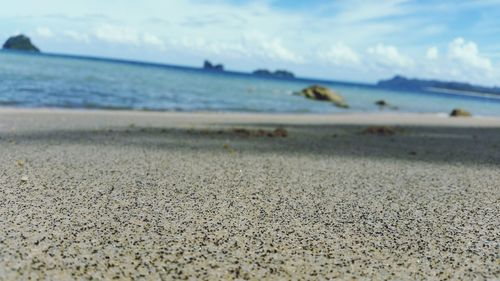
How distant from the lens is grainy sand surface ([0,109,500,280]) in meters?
3.16

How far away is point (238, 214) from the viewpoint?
4.36m

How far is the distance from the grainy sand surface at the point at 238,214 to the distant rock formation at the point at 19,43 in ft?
563

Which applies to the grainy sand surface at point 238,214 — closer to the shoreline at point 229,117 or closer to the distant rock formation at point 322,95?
the shoreline at point 229,117

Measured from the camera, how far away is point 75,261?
121 inches

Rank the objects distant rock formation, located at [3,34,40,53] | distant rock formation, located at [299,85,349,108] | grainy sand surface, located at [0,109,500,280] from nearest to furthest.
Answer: grainy sand surface, located at [0,109,500,280]
distant rock formation, located at [299,85,349,108]
distant rock formation, located at [3,34,40,53]


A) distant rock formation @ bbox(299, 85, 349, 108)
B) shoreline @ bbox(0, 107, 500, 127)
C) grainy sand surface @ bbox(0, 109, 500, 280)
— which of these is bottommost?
grainy sand surface @ bbox(0, 109, 500, 280)

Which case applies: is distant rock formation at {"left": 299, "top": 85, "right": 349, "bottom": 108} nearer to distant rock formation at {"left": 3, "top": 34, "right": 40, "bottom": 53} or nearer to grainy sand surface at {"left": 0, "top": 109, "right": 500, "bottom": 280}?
grainy sand surface at {"left": 0, "top": 109, "right": 500, "bottom": 280}

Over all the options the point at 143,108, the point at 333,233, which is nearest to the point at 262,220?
the point at 333,233

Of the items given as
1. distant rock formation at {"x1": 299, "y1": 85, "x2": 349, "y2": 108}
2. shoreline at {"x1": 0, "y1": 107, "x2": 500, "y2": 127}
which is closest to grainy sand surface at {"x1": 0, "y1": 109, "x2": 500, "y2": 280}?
shoreline at {"x1": 0, "y1": 107, "x2": 500, "y2": 127}

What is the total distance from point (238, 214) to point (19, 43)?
179269 millimetres

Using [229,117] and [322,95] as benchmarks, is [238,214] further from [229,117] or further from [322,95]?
[322,95]

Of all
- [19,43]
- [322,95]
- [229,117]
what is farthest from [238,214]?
[19,43]

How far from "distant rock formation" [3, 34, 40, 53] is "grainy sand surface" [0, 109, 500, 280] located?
171566mm

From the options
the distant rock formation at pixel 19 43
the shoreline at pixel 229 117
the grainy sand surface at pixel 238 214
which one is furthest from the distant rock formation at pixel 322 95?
the distant rock formation at pixel 19 43
